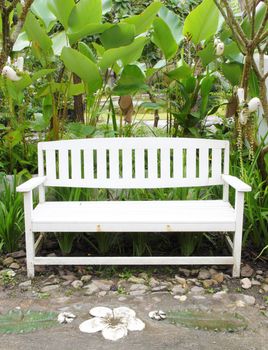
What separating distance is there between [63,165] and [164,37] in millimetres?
1399

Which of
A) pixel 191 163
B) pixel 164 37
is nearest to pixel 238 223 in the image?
pixel 191 163

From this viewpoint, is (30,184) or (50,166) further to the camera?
(50,166)

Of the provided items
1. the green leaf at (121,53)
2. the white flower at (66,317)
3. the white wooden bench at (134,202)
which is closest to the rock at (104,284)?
the white wooden bench at (134,202)

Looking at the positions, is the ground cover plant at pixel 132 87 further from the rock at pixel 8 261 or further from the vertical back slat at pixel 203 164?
the vertical back slat at pixel 203 164

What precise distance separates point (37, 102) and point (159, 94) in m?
1.58

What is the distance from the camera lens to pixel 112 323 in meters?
2.13

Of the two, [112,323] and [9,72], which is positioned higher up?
[9,72]

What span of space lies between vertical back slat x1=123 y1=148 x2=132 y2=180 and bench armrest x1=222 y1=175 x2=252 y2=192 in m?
0.68

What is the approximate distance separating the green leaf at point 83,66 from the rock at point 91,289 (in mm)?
1511

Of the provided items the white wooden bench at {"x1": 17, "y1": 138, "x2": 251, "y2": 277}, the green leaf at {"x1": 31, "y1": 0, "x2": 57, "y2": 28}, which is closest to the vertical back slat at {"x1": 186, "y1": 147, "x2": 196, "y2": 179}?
the white wooden bench at {"x1": 17, "y1": 138, "x2": 251, "y2": 277}

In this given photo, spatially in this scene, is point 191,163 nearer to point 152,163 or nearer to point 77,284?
point 152,163

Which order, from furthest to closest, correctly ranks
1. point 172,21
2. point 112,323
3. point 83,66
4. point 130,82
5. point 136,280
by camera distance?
point 172,21 < point 130,82 < point 83,66 < point 136,280 < point 112,323

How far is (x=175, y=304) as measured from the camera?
2.36 metres

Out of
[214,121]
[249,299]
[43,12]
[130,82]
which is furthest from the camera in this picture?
[214,121]
